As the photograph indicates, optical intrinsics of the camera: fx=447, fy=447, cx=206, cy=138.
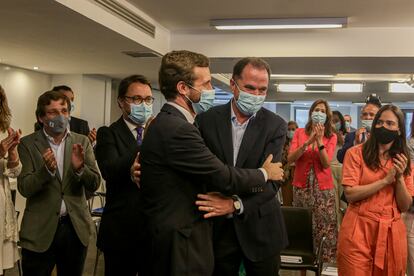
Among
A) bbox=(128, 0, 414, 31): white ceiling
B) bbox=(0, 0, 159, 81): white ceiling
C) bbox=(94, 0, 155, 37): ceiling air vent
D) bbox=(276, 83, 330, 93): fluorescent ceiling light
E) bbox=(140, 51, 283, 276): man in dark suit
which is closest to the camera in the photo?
bbox=(140, 51, 283, 276): man in dark suit

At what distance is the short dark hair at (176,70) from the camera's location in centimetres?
177

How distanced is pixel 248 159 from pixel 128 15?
10.2 feet

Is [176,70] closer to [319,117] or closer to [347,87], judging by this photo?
[319,117]

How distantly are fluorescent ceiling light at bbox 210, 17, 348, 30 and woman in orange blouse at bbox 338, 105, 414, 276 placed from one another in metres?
2.35

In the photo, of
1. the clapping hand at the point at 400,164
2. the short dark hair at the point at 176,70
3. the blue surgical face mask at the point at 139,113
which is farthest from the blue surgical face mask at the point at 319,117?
the short dark hair at the point at 176,70

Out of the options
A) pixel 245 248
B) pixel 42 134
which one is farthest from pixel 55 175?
pixel 245 248

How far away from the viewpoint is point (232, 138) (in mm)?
1938

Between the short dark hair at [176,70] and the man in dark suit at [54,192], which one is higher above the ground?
the short dark hair at [176,70]

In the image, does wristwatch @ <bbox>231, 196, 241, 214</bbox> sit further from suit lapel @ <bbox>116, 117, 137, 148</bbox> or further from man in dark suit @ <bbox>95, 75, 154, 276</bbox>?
suit lapel @ <bbox>116, 117, 137, 148</bbox>

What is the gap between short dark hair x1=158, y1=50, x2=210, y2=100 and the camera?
5.80 ft

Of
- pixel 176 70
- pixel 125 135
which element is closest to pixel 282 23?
pixel 125 135

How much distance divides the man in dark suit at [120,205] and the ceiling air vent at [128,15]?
2096 millimetres

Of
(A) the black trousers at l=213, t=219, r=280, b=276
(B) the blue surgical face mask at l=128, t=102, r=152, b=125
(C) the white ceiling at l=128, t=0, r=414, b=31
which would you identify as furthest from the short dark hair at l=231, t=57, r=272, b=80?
Answer: (C) the white ceiling at l=128, t=0, r=414, b=31

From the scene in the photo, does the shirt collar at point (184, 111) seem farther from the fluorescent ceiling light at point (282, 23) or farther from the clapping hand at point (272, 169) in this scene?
the fluorescent ceiling light at point (282, 23)
